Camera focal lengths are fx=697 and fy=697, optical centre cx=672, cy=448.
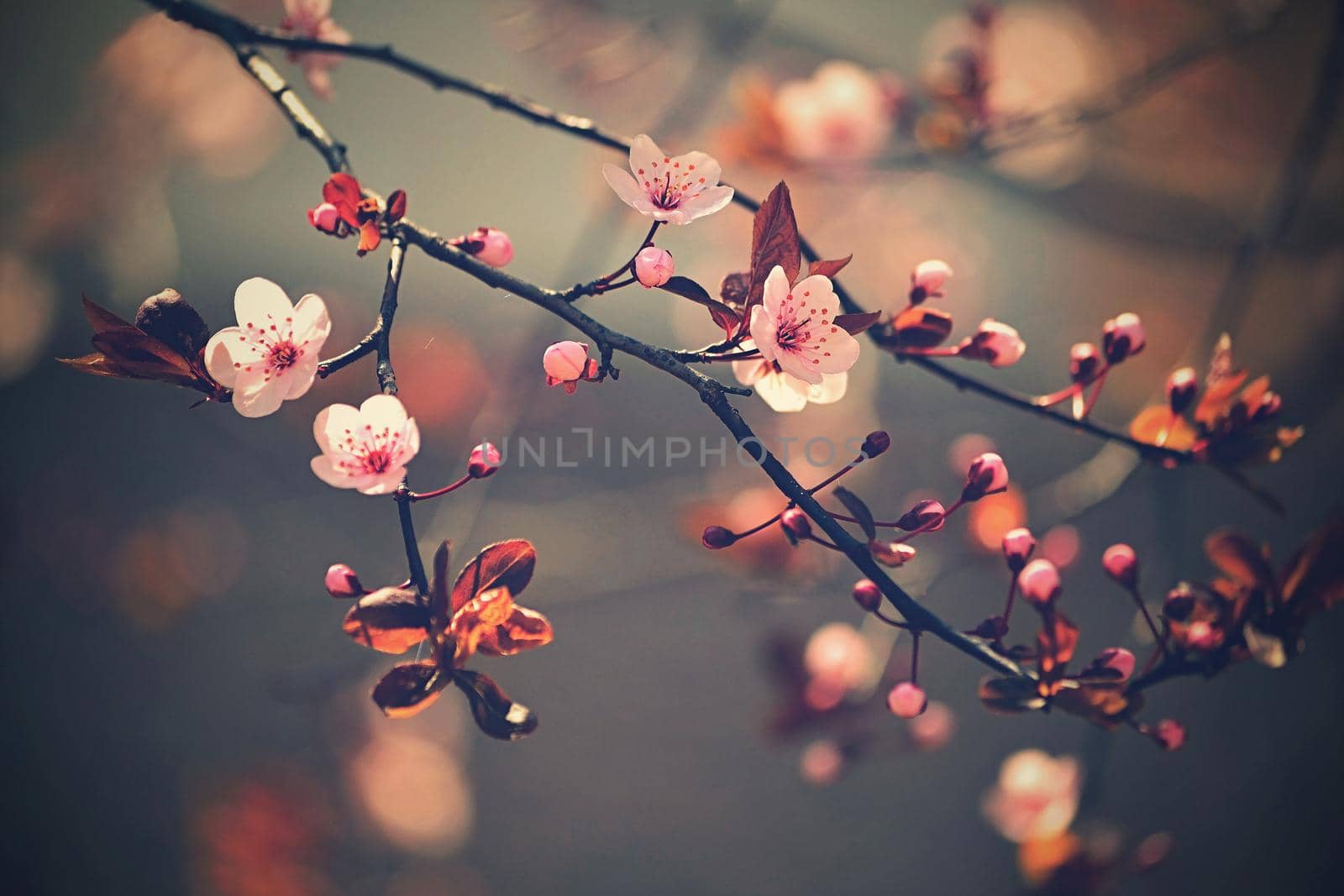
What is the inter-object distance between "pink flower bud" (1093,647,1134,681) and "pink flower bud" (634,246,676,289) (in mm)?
364

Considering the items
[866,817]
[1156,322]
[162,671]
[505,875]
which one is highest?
[1156,322]

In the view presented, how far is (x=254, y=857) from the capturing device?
4.26 feet

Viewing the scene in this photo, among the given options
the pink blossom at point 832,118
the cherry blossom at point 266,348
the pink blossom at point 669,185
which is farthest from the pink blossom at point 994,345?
the pink blossom at point 832,118

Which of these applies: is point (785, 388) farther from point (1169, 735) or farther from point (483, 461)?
point (1169, 735)

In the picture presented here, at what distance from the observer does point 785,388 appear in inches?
17.8

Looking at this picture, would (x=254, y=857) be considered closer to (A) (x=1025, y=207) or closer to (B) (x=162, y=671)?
(B) (x=162, y=671)

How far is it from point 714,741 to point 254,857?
2.91 feet

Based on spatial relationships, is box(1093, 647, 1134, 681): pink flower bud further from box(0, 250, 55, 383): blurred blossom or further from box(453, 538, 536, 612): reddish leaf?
box(0, 250, 55, 383): blurred blossom

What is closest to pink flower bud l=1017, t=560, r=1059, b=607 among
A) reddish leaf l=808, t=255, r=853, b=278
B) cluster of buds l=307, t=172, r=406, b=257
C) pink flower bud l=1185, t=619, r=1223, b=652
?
pink flower bud l=1185, t=619, r=1223, b=652

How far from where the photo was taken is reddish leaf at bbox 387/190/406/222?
1.37ft

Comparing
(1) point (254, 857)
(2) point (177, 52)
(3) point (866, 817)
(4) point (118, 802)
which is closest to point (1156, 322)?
(3) point (866, 817)

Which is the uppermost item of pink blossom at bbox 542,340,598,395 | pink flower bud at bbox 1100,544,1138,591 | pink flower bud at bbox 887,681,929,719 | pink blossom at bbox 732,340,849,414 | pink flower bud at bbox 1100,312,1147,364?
pink flower bud at bbox 1100,312,1147,364

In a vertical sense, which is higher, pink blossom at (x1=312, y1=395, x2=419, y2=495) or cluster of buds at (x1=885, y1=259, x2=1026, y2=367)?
cluster of buds at (x1=885, y1=259, x2=1026, y2=367)

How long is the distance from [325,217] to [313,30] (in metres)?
0.38
